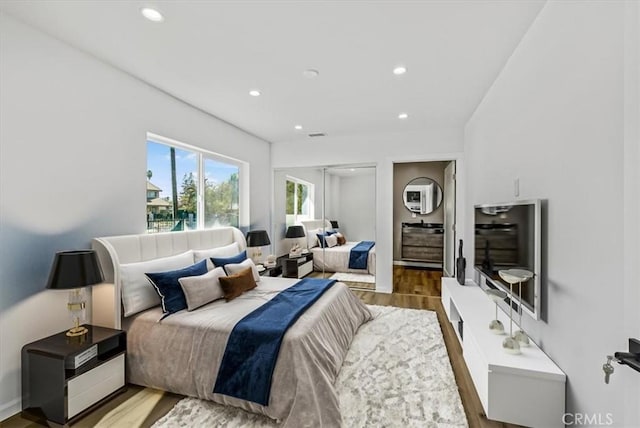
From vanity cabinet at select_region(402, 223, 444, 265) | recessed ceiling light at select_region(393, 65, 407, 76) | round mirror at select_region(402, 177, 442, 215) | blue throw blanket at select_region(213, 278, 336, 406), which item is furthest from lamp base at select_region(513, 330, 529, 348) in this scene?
round mirror at select_region(402, 177, 442, 215)

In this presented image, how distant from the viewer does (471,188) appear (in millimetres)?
3861

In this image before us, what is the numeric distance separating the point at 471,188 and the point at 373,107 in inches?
68.2

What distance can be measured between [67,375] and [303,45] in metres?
2.79

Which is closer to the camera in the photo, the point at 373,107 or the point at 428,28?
the point at 428,28

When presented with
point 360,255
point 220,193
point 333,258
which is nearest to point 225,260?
point 220,193

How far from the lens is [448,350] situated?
2713mm

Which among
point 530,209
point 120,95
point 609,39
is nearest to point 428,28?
point 609,39

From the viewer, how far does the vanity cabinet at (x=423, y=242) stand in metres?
5.92

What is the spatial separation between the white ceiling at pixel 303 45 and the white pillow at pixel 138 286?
178 centimetres

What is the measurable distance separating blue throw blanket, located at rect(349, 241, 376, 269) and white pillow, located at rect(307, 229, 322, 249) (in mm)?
654

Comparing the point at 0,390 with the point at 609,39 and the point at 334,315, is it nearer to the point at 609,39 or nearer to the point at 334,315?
the point at 334,315

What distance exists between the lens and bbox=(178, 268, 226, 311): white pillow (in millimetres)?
2396

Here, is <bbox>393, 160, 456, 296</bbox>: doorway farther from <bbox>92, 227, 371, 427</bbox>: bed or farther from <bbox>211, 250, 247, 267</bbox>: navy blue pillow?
<bbox>92, 227, 371, 427</bbox>: bed

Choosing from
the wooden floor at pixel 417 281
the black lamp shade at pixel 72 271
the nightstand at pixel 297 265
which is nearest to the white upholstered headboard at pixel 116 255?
the black lamp shade at pixel 72 271
